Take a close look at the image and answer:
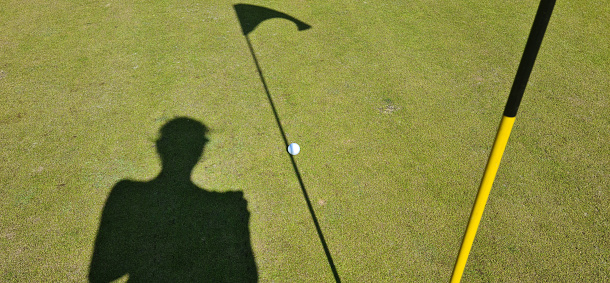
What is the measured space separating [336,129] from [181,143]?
7.56 ft

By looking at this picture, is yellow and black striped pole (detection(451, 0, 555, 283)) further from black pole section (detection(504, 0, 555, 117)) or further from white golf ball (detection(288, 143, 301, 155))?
white golf ball (detection(288, 143, 301, 155))

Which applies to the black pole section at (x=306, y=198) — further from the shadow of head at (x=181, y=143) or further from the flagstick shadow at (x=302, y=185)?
the shadow of head at (x=181, y=143)

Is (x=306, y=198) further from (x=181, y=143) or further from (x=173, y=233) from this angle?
(x=181, y=143)

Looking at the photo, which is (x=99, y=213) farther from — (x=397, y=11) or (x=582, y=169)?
(x=397, y=11)

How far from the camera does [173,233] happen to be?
14.6 feet

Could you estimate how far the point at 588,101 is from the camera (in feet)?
20.1

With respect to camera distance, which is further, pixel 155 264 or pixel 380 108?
pixel 380 108

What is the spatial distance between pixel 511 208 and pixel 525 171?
0.73 meters

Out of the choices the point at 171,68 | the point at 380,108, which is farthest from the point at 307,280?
the point at 171,68

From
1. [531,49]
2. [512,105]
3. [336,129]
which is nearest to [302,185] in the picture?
[336,129]

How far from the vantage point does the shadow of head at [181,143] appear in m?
5.27

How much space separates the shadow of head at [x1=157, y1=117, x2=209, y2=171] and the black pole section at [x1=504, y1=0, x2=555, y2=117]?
4.18 m

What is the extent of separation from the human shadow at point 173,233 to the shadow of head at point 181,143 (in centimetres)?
2

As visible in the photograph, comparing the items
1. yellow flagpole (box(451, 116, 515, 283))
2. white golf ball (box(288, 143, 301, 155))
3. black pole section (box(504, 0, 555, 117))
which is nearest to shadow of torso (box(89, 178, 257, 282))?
white golf ball (box(288, 143, 301, 155))
